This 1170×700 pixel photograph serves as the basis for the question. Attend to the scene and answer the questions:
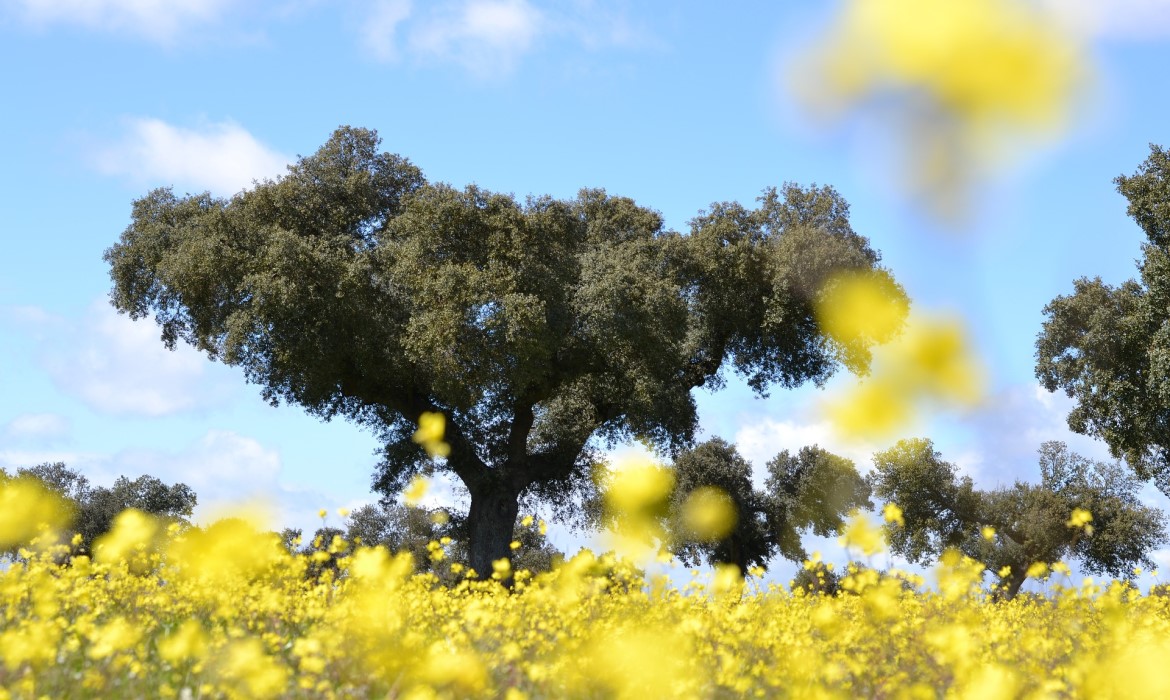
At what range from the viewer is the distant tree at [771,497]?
146 ft

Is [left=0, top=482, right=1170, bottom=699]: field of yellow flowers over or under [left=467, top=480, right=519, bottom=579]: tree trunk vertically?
under

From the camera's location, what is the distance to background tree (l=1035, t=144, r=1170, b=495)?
28.0 meters

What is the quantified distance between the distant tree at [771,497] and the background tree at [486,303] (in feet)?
39.5

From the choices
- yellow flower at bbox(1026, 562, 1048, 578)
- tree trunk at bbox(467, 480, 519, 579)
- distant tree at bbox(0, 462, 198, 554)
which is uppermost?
distant tree at bbox(0, 462, 198, 554)

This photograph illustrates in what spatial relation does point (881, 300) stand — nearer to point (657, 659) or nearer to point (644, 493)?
point (644, 493)

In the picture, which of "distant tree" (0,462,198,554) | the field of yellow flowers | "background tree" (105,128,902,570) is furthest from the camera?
"distant tree" (0,462,198,554)

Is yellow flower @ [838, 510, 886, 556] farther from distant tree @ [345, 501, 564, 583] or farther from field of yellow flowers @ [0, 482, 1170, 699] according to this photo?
distant tree @ [345, 501, 564, 583]

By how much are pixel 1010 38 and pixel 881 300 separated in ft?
74.1

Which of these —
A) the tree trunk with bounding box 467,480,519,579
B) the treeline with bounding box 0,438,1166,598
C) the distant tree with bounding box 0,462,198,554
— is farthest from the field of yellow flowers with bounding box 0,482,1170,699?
the distant tree with bounding box 0,462,198,554

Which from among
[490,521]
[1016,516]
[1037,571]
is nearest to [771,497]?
[1016,516]

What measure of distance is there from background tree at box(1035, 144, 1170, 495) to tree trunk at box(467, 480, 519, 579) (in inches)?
691

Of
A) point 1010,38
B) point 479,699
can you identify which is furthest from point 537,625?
point 1010,38

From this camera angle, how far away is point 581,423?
29.6 meters

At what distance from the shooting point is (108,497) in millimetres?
57125
